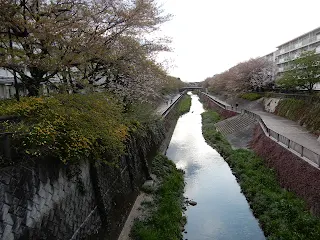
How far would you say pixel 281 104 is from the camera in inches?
1277

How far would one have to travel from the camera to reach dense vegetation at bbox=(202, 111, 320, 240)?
10.3 metres

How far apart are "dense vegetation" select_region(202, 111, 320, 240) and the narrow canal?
1.71 feet

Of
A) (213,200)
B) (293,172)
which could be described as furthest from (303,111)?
(213,200)

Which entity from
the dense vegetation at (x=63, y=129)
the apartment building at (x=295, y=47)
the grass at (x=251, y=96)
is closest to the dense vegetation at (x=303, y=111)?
the grass at (x=251, y=96)

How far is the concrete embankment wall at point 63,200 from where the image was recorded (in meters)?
5.72

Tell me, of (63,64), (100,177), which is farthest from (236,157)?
(63,64)

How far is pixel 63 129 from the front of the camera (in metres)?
7.77

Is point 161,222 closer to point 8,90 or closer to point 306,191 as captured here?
point 306,191

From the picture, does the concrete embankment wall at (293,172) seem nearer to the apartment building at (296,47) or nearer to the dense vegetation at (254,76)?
the dense vegetation at (254,76)

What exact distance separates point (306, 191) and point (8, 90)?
2157 cm

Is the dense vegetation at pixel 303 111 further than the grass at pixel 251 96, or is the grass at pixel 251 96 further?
the grass at pixel 251 96

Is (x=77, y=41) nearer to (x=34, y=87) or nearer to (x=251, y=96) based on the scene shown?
(x=34, y=87)

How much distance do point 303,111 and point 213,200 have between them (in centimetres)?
1533

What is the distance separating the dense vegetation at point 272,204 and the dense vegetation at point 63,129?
22.7 ft
